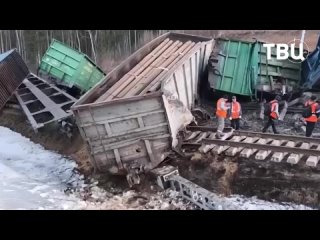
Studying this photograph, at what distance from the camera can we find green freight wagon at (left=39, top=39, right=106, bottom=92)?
12.7m

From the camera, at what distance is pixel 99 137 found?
25.8ft

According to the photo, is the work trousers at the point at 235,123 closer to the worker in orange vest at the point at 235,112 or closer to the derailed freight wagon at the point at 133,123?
the worker in orange vest at the point at 235,112

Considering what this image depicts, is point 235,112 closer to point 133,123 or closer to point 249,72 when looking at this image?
point 249,72

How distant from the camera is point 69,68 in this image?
12820 mm

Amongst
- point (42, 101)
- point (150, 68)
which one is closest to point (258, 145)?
point (150, 68)

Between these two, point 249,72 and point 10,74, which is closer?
point 249,72

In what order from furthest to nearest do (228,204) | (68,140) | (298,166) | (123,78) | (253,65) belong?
(253,65), (68,140), (123,78), (298,166), (228,204)

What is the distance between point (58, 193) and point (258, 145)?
146 inches

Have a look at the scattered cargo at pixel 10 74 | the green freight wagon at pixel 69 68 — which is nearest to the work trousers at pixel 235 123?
the green freight wagon at pixel 69 68

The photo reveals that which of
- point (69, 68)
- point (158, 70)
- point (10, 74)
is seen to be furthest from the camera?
point (69, 68)

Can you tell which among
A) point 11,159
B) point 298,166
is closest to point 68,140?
point 11,159

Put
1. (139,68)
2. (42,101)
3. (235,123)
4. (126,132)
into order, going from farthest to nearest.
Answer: (42,101), (139,68), (235,123), (126,132)

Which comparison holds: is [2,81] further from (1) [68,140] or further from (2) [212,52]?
(2) [212,52]

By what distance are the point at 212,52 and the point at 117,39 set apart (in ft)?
40.3
